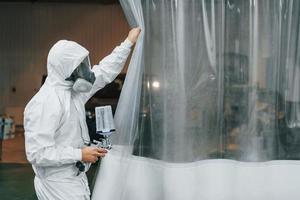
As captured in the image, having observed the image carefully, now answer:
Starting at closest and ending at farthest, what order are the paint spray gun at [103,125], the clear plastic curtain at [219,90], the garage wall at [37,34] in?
the paint spray gun at [103,125] < the clear plastic curtain at [219,90] < the garage wall at [37,34]

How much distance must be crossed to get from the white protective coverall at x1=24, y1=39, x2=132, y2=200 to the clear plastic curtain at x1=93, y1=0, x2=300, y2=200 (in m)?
0.64

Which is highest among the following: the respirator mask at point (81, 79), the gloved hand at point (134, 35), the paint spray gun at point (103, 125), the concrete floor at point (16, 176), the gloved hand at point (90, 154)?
the gloved hand at point (134, 35)

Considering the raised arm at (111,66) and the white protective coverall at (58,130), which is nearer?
the white protective coverall at (58,130)

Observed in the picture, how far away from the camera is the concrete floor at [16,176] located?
17.2 feet

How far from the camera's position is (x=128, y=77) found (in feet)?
9.42

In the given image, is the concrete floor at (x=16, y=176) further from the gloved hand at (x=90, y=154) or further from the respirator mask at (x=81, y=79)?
the respirator mask at (x=81, y=79)

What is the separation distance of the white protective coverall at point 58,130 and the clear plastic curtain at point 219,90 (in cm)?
64

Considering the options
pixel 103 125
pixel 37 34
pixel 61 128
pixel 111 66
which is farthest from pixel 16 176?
pixel 37 34

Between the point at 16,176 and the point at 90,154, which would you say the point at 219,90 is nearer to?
the point at 90,154

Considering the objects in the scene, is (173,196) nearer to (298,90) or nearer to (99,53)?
(298,90)

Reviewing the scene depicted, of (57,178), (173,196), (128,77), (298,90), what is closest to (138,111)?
(128,77)

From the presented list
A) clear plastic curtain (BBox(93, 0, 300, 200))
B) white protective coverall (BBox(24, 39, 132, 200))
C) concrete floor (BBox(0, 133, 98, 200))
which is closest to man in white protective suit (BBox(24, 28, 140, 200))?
white protective coverall (BBox(24, 39, 132, 200))

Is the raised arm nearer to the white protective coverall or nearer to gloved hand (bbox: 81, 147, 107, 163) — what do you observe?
the white protective coverall

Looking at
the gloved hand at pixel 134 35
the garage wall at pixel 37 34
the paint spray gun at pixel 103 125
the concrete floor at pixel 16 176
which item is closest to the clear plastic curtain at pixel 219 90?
the gloved hand at pixel 134 35
